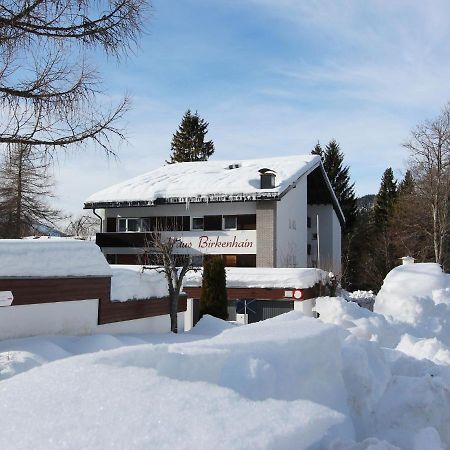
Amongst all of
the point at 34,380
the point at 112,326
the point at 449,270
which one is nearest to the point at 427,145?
the point at 449,270

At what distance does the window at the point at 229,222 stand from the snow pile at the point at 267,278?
482 centimetres

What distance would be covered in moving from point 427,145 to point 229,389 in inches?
1134

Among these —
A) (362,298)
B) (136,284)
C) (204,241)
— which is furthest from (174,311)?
(362,298)

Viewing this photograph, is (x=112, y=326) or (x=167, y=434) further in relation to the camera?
(x=112, y=326)

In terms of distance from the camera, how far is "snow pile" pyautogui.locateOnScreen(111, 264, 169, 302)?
455 inches

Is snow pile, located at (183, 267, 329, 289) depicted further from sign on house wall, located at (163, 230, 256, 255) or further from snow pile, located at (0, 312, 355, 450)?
snow pile, located at (0, 312, 355, 450)

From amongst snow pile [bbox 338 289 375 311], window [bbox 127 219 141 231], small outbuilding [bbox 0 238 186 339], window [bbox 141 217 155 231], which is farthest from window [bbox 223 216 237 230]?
small outbuilding [bbox 0 238 186 339]

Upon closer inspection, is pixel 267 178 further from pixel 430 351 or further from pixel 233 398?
pixel 233 398

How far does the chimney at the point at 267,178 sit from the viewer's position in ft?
79.3

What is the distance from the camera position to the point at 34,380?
3336 millimetres

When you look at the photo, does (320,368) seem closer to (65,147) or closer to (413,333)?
(65,147)

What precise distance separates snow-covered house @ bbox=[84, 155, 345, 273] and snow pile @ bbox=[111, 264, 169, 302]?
10.8 meters

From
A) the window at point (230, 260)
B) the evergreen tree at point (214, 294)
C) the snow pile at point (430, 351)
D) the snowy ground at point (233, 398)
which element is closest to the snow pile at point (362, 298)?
the window at point (230, 260)

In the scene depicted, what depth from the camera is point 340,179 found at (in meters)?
44.5
